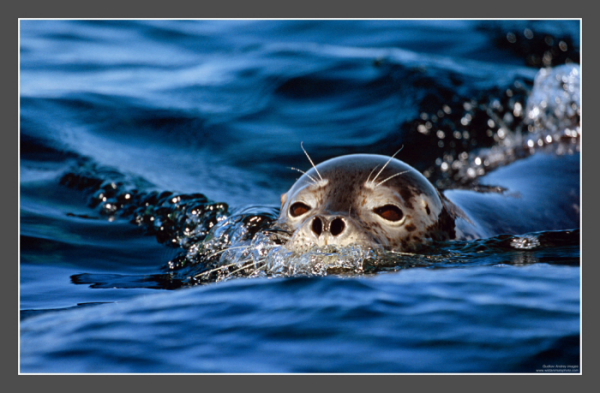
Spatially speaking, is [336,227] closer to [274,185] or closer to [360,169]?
[360,169]

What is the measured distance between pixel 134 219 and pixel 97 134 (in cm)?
201

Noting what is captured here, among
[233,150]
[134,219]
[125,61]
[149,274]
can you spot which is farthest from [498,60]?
[149,274]

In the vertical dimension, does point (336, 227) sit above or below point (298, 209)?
below

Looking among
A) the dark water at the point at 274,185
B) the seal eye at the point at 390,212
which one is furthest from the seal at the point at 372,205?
the dark water at the point at 274,185

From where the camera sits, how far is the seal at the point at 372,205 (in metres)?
4.38

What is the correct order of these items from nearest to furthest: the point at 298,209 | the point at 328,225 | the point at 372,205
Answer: the point at 328,225, the point at 372,205, the point at 298,209

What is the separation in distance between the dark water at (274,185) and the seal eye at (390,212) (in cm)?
30

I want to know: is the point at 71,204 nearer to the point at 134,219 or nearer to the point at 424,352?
the point at 134,219

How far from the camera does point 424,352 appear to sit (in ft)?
10.3

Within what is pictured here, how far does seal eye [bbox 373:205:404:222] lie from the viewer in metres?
4.55

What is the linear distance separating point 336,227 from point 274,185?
3.17 m

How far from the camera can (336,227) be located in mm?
4141

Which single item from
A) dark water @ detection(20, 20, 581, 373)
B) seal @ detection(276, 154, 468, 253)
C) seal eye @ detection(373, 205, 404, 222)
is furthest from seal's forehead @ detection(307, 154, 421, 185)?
dark water @ detection(20, 20, 581, 373)

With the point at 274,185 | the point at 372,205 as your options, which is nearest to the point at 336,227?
the point at 372,205
